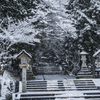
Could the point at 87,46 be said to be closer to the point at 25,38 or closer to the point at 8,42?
the point at 25,38

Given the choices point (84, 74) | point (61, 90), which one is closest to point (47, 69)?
point (84, 74)

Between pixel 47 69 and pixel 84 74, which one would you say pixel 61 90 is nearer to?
pixel 84 74

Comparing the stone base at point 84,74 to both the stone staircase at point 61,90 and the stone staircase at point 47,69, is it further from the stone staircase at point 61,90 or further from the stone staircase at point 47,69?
the stone staircase at point 47,69

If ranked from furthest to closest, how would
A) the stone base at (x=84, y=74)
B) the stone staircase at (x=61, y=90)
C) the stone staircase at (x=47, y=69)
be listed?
the stone staircase at (x=47, y=69), the stone base at (x=84, y=74), the stone staircase at (x=61, y=90)

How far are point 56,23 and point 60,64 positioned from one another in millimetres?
5032

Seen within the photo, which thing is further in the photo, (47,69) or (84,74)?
(47,69)

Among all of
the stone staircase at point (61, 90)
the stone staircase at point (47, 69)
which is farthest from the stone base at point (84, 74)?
the stone staircase at point (47, 69)

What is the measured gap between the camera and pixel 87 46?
58.0 feet

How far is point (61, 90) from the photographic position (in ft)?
38.8

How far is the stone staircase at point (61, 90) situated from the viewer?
10.6 m

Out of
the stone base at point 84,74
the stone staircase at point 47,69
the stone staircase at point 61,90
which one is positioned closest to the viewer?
the stone staircase at point 61,90

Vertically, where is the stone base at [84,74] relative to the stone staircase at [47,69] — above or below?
below

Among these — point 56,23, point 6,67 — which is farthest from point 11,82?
point 56,23

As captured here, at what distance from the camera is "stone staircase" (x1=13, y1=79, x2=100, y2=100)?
1061cm
